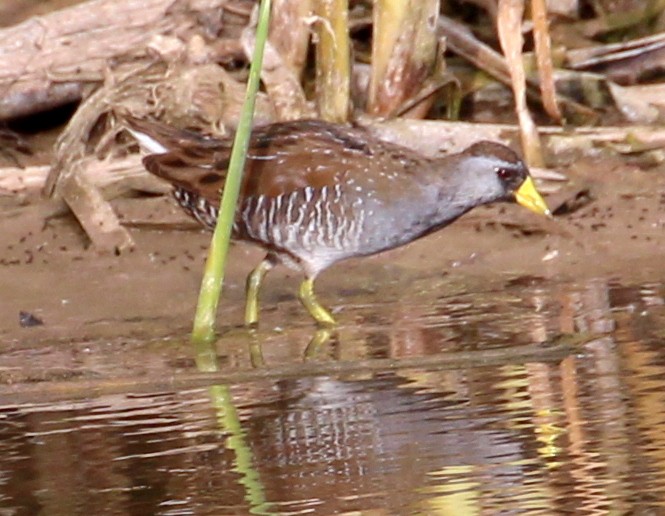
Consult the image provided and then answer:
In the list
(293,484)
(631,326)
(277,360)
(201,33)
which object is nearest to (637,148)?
(201,33)

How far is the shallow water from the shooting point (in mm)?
4047

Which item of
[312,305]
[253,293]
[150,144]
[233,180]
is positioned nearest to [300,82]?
[150,144]

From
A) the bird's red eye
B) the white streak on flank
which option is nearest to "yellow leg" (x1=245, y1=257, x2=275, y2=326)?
the white streak on flank

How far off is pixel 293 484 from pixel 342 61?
513 cm

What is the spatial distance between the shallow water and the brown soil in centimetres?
75

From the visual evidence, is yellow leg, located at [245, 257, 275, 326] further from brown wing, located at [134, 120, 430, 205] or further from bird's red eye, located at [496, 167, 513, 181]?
bird's red eye, located at [496, 167, 513, 181]

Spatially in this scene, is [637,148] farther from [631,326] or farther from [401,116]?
[631,326]

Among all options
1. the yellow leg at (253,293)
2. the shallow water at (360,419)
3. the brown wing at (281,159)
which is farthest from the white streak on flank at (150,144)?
the shallow water at (360,419)

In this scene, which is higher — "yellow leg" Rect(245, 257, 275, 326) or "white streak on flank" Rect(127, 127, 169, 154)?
"white streak on flank" Rect(127, 127, 169, 154)

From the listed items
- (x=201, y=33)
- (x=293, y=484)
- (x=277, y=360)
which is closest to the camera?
(x=293, y=484)

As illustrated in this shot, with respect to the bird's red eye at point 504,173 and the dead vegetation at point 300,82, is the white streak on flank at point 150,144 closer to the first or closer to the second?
the dead vegetation at point 300,82

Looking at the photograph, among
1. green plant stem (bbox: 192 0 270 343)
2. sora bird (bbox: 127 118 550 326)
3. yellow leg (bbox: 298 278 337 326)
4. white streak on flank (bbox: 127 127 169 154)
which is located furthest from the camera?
white streak on flank (bbox: 127 127 169 154)

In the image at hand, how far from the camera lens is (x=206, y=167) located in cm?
738

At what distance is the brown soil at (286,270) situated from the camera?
766cm
